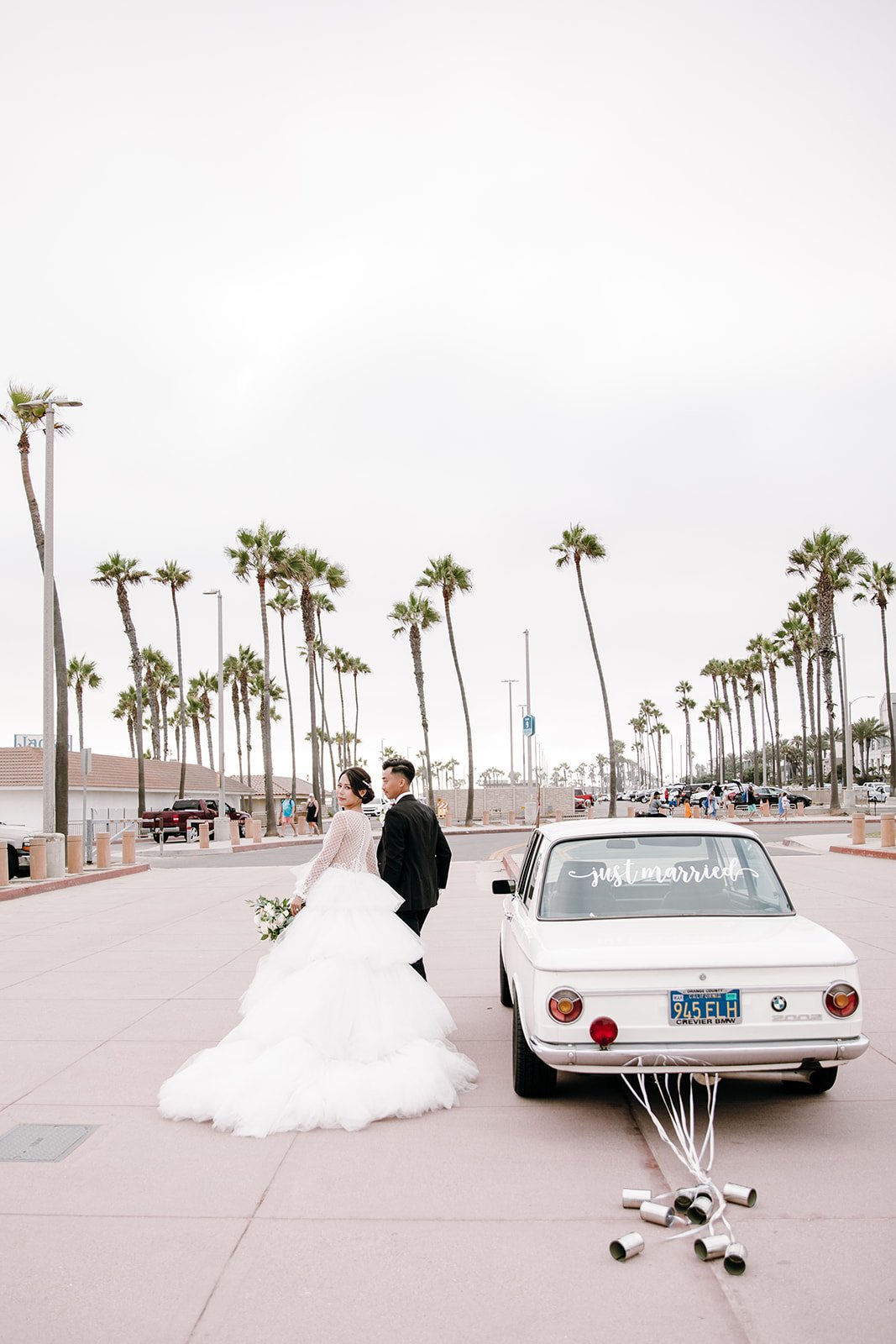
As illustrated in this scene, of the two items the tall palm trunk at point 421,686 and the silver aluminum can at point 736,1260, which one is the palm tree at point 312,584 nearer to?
the tall palm trunk at point 421,686

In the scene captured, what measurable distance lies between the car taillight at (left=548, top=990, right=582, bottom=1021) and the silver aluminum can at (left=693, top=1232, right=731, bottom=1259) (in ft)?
4.42

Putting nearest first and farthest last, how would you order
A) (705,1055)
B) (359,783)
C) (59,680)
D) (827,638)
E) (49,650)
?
(705,1055)
(359,783)
(49,650)
(59,680)
(827,638)

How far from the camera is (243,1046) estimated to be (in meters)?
5.93

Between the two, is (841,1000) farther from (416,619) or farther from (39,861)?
(416,619)

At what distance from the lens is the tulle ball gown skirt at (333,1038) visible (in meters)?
5.51

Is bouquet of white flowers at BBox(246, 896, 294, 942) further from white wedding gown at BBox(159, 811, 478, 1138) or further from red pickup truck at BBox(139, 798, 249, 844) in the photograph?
red pickup truck at BBox(139, 798, 249, 844)

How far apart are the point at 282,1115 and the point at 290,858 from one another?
77.5ft

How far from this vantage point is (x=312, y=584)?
55375mm

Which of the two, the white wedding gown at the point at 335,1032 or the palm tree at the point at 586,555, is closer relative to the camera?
the white wedding gown at the point at 335,1032

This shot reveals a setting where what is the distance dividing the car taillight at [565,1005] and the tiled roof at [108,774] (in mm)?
38829

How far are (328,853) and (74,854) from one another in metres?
18.5

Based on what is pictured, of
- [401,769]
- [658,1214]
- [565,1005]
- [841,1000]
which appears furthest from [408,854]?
[658,1214]

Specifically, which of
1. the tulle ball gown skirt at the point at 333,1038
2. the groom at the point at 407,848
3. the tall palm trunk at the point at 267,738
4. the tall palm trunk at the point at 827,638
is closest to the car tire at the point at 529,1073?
the tulle ball gown skirt at the point at 333,1038

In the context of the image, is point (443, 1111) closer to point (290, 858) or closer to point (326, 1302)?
point (326, 1302)
